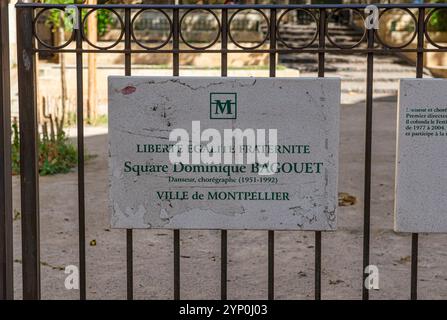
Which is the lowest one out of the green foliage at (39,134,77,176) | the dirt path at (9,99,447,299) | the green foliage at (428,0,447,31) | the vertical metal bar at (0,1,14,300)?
the dirt path at (9,99,447,299)

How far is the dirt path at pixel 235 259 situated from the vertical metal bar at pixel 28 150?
1094mm

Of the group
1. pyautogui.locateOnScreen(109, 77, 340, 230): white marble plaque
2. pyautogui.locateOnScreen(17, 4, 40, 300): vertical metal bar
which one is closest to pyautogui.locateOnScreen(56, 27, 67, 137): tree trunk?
pyautogui.locateOnScreen(17, 4, 40, 300): vertical metal bar

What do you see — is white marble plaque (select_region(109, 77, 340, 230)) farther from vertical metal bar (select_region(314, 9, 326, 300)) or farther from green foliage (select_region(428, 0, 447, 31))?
green foliage (select_region(428, 0, 447, 31))

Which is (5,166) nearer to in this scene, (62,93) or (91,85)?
(62,93)

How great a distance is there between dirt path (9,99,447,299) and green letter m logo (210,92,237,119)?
1.62 meters

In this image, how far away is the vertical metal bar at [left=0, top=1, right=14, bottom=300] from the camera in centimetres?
332

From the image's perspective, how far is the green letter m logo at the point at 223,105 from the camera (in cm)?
329

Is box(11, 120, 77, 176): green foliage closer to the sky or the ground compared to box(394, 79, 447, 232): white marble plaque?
closer to the ground

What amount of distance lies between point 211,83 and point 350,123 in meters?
10.7

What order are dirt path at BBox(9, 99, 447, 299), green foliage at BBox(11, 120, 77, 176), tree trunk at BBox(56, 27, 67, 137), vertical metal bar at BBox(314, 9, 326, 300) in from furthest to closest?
tree trunk at BBox(56, 27, 67, 137), green foliage at BBox(11, 120, 77, 176), dirt path at BBox(9, 99, 447, 299), vertical metal bar at BBox(314, 9, 326, 300)

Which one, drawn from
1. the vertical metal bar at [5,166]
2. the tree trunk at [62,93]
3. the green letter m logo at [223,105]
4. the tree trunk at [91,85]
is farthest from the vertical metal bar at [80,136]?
the tree trunk at [91,85]

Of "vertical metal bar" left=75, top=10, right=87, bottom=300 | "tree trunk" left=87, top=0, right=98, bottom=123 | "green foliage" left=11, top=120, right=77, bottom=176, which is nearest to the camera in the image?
"vertical metal bar" left=75, top=10, right=87, bottom=300
